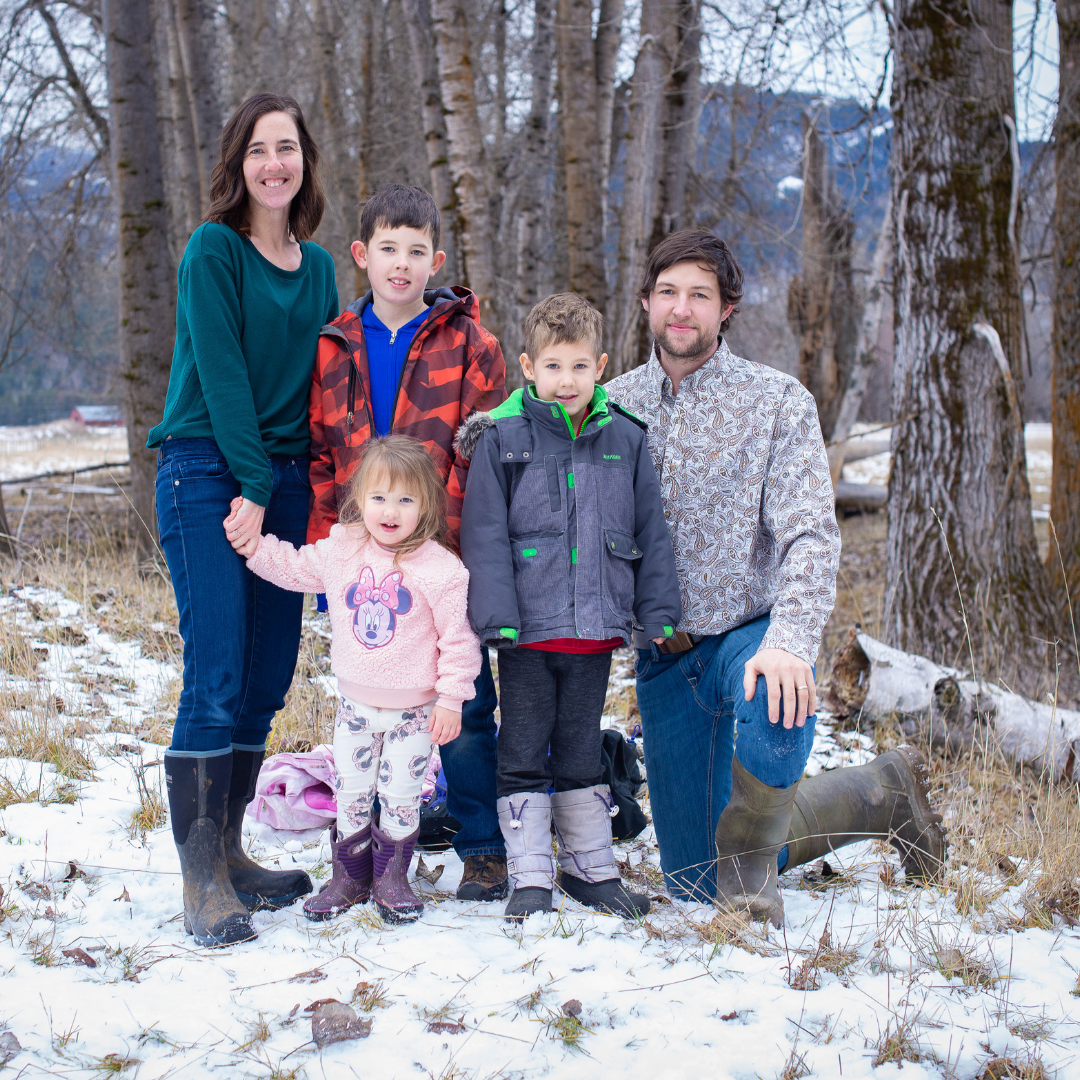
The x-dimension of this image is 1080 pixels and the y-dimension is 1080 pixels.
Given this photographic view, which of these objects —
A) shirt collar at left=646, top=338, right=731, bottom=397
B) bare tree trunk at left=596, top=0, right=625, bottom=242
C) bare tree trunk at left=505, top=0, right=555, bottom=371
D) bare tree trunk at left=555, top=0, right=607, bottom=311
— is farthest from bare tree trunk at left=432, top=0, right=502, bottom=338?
shirt collar at left=646, top=338, right=731, bottom=397

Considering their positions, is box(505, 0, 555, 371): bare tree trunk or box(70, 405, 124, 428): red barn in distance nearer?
box(505, 0, 555, 371): bare tree trunk

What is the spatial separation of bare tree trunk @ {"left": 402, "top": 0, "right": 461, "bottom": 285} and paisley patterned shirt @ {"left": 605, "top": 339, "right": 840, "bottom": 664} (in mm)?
3931

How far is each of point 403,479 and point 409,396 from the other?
0.34 m

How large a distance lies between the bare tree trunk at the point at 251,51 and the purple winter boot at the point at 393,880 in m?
9.48

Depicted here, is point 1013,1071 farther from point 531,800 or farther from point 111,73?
point 111,73

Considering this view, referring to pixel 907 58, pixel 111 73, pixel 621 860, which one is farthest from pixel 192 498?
pixel 111 73

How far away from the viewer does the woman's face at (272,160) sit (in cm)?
241

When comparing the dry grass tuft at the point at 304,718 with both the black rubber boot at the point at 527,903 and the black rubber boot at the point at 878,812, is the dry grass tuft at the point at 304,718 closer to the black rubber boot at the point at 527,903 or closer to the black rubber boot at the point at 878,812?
the black rubber boot at the point at 527,903

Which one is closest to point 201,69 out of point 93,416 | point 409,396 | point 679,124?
point 679,124

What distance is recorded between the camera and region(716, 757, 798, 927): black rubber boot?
2.41 meters

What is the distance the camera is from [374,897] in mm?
2457

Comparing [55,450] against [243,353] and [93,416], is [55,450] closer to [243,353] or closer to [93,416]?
[93,416]

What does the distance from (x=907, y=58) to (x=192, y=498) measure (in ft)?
13.2

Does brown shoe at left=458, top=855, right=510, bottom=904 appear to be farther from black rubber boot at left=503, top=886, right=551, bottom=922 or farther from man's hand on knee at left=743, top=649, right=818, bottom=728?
man's hand on knee at left=743, top=649, right=818, bottom=728
